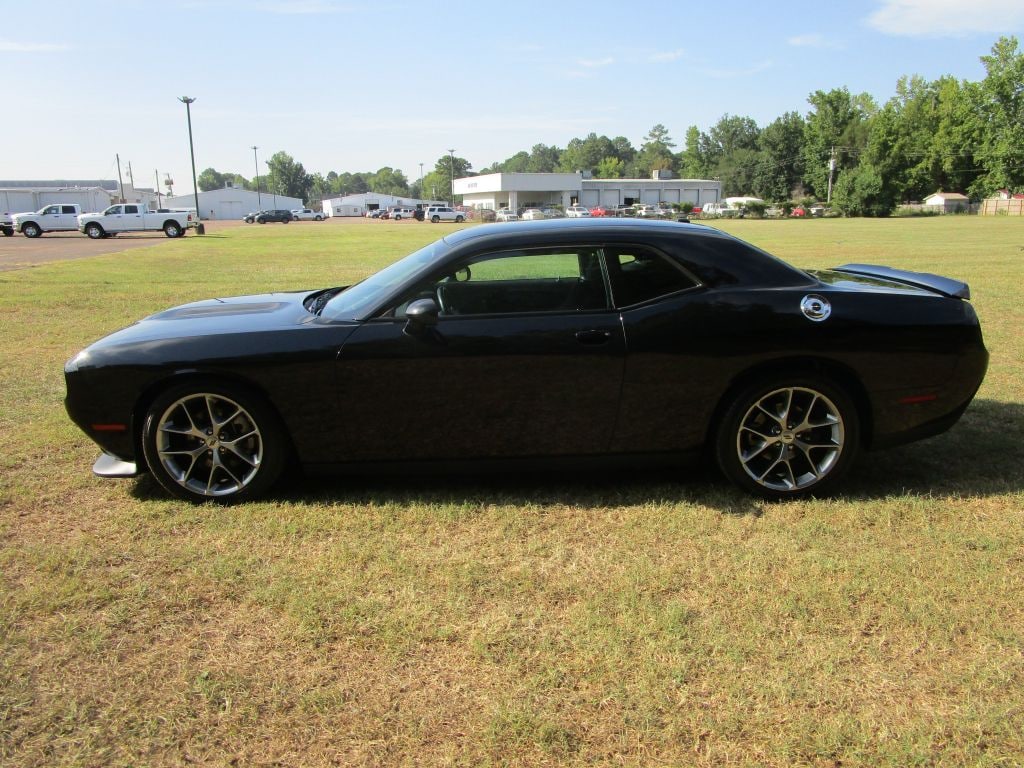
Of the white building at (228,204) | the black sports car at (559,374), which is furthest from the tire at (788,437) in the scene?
the white building at (228,204)

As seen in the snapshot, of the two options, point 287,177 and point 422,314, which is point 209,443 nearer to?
point 422,314

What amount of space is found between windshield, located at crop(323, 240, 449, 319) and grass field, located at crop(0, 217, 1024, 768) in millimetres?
1007

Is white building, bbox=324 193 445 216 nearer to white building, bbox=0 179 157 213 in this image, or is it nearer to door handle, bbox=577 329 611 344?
white building, bbox=0 179 157 213

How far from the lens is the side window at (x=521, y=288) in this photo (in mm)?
3879

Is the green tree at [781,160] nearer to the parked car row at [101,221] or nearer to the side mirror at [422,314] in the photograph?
the parked car row at [101,221]

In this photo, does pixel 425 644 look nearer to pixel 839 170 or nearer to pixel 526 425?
pixel 526 425

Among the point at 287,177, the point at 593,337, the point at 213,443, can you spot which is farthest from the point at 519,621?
the point at 287,177

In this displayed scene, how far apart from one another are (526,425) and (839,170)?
103056mm

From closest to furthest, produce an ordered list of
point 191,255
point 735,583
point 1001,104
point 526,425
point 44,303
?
point 735,583 → point 526,425 → point 44,303 → point 191,255 → point 1001,104

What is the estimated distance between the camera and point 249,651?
107 inches

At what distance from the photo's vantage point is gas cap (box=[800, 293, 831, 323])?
3842mm

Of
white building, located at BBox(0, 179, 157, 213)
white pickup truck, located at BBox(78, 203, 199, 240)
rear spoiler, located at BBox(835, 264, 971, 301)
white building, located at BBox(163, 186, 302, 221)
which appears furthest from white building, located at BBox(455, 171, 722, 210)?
rear spoiler, located at BBox(835, 264, 971, 301)

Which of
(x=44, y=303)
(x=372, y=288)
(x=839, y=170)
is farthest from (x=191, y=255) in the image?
(x=839, y=170)

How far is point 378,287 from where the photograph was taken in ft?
13.7
